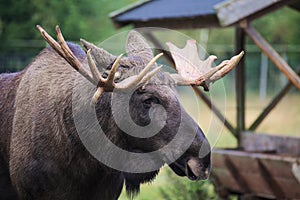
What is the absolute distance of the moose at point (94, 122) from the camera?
192 inches

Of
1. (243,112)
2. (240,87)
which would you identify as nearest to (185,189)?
(243,112)

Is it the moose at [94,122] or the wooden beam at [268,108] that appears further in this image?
the wooden beam at [268,108]

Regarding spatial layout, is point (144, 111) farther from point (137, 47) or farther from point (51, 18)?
point (51, 18)

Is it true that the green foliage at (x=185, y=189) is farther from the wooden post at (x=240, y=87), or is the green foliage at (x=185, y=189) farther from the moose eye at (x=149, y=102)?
the moose eye at (x=149, y=102)

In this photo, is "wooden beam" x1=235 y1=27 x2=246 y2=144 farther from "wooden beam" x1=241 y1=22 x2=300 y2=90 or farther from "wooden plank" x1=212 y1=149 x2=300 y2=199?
"wooden beam" x1=241 y1=22 x2=300 y2=90

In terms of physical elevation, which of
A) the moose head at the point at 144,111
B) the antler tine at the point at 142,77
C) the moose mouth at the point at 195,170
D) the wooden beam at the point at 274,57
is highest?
the antler tine at the point at 142,77

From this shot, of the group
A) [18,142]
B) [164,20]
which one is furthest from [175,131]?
[164,20]

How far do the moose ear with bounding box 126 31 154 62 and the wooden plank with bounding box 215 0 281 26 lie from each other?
5.97 feet

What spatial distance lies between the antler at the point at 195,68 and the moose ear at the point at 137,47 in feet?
0.76

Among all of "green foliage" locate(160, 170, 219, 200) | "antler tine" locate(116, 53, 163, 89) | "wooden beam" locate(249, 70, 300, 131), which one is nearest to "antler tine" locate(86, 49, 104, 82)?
"antler tine" locate(116, 53, 163, 89)

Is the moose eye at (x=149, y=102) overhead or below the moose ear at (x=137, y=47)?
below

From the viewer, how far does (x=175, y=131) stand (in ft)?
16.0

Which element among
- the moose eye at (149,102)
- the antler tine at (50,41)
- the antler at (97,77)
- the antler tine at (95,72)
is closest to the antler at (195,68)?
the moose eye at (149,102)

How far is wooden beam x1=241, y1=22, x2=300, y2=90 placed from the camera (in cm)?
708
